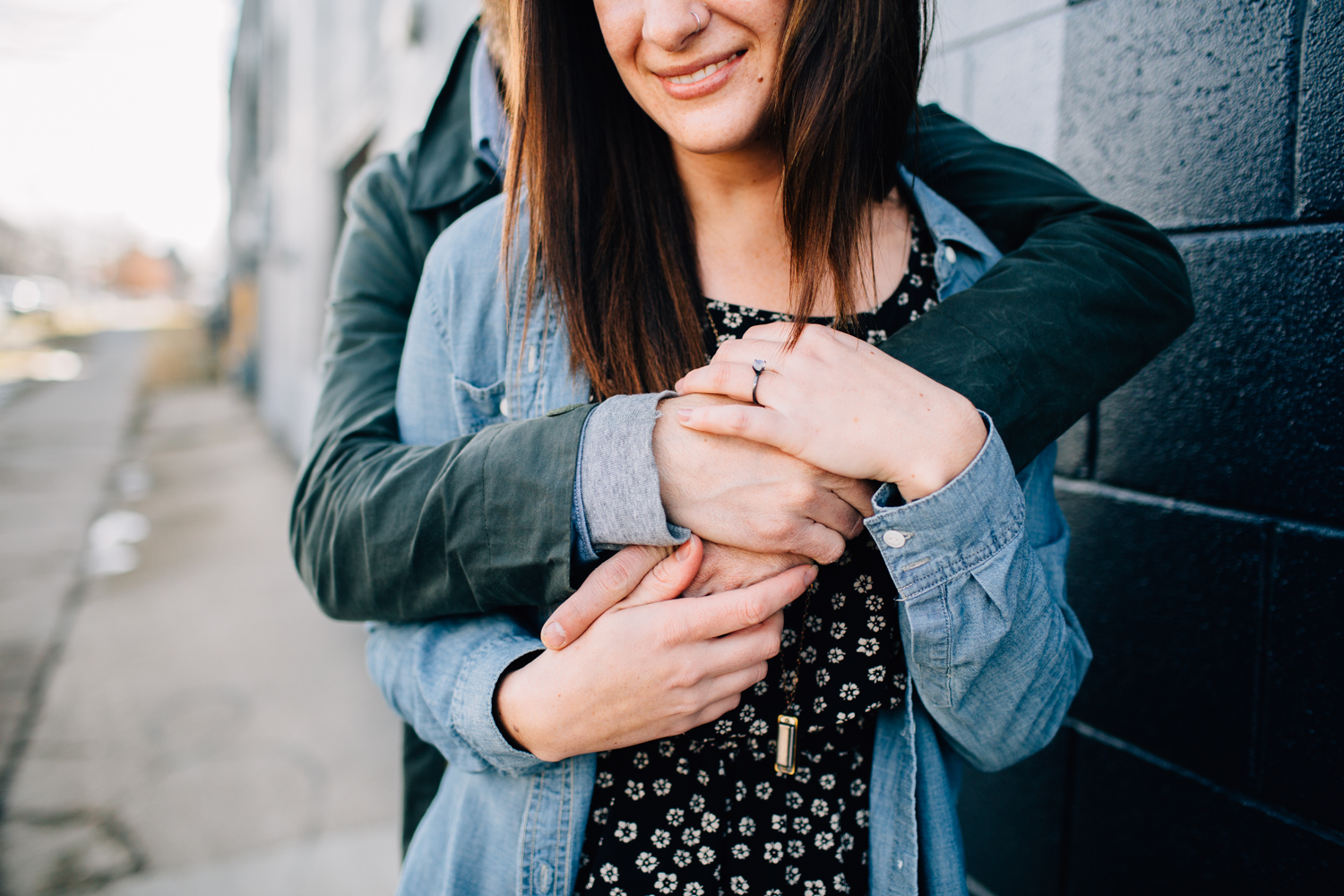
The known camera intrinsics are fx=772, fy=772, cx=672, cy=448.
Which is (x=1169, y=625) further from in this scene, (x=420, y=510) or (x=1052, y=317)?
(x=420, y=510)

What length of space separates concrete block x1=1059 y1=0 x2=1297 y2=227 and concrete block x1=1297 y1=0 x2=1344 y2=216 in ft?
0.07

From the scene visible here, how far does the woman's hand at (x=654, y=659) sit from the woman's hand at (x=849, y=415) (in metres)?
0.16

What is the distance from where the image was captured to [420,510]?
91cm

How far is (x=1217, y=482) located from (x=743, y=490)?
1.18 m

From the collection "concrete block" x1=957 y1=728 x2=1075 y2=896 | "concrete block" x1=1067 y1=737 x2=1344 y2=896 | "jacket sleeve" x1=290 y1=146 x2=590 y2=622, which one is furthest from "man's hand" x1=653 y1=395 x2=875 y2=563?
"concrete block" x1=957 y1=728 x2=1075 y2=896

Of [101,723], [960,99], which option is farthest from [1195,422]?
[101,723]

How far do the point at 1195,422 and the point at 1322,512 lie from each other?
0.26 metres

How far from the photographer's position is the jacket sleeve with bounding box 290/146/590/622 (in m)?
0.87

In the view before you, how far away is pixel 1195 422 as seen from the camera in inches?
60.5

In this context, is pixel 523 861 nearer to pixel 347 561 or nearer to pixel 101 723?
pixel 347 561

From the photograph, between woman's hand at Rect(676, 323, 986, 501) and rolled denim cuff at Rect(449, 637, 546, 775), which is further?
rolled denim cuff at Rect(449, 637, 546, 775)

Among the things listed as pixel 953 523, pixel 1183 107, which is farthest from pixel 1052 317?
pixel 1183 107

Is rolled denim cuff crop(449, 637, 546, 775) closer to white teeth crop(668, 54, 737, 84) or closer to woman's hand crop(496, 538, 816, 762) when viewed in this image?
woman's hand crop(496, 538, 816, 762)

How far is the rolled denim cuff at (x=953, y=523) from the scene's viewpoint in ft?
2.74
